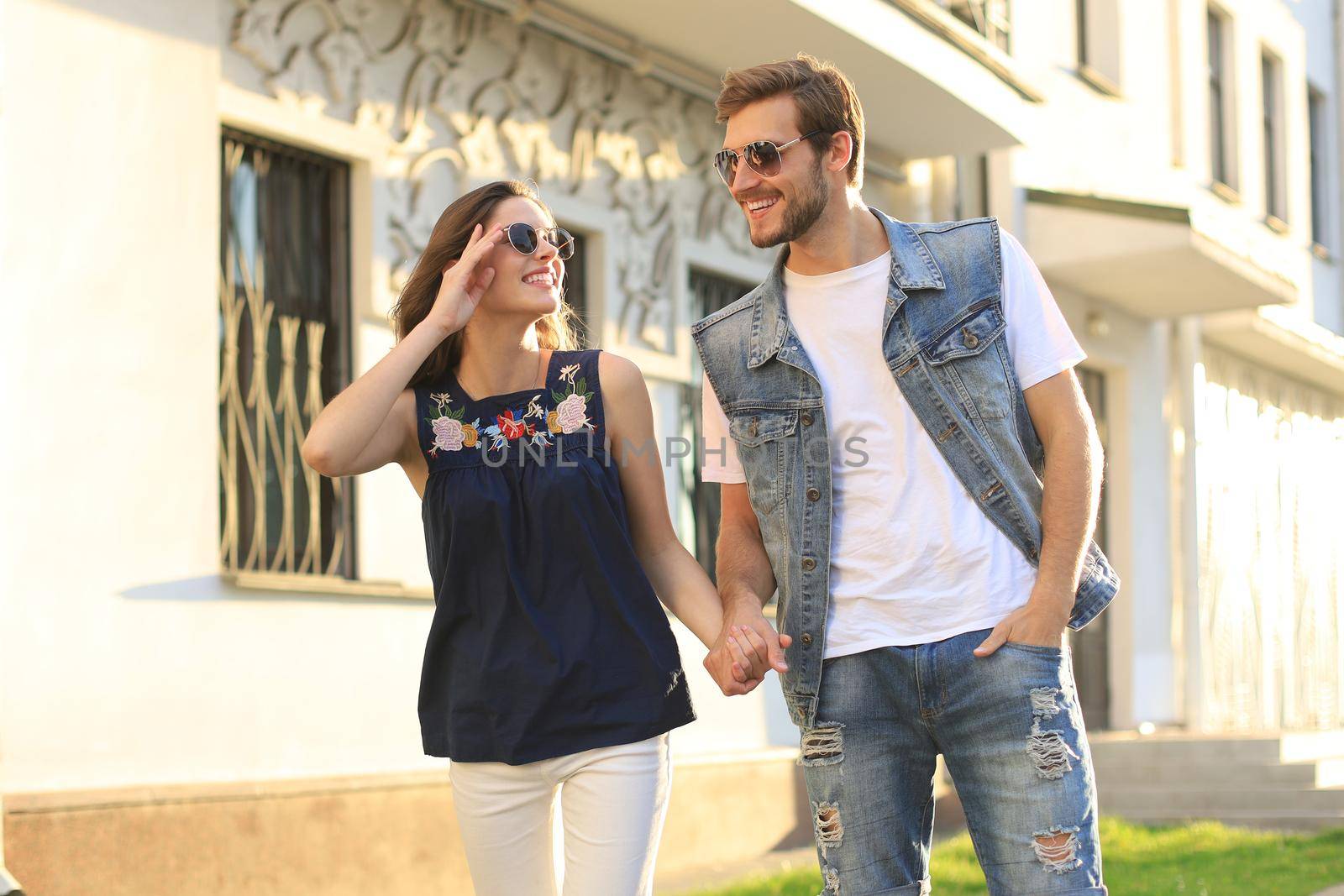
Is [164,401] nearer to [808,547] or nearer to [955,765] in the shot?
[808,547]

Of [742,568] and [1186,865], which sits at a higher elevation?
[742,568]

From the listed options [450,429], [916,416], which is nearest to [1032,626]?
[916,416]

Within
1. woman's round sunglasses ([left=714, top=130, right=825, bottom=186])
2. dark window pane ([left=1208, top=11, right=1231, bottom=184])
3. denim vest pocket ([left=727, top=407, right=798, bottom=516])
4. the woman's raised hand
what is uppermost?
dark window pane ([left=1208, top=11, right=1231, bottom=184])

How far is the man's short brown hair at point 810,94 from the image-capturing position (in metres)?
3.71

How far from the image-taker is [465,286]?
3826 millimetres

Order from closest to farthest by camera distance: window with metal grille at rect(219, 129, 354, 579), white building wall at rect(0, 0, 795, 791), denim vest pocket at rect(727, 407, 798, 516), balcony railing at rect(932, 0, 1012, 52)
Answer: denim vest pocket at rect(727, 407, 798, 516) < white building wall at rect(0, 0, 795, 791) < window with metal grille at rect(219, 129, 354, 579) < balcony railing at rect(932, 0, 1012, 52)

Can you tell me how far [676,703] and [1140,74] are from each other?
13865 mm

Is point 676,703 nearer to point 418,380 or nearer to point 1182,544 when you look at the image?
point 418,380

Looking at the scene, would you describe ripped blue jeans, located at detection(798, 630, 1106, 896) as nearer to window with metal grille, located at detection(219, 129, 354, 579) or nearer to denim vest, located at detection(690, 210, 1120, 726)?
denim vest, located at detection(690, 210, 1120, 726)

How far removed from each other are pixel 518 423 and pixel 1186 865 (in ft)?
21.4

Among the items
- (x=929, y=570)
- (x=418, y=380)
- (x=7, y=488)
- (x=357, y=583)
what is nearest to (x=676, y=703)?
(x=929, y=570)

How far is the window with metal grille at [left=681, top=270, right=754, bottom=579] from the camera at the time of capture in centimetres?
1059

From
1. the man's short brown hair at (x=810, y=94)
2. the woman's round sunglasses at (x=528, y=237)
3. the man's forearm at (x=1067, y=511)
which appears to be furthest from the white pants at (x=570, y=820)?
the man's short brown hair at (x=810, y=94)

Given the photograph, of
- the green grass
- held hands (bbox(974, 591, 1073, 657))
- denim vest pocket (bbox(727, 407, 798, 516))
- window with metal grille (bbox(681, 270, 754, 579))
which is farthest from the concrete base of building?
held hands (bbox(974, 591, 1073, 657))
